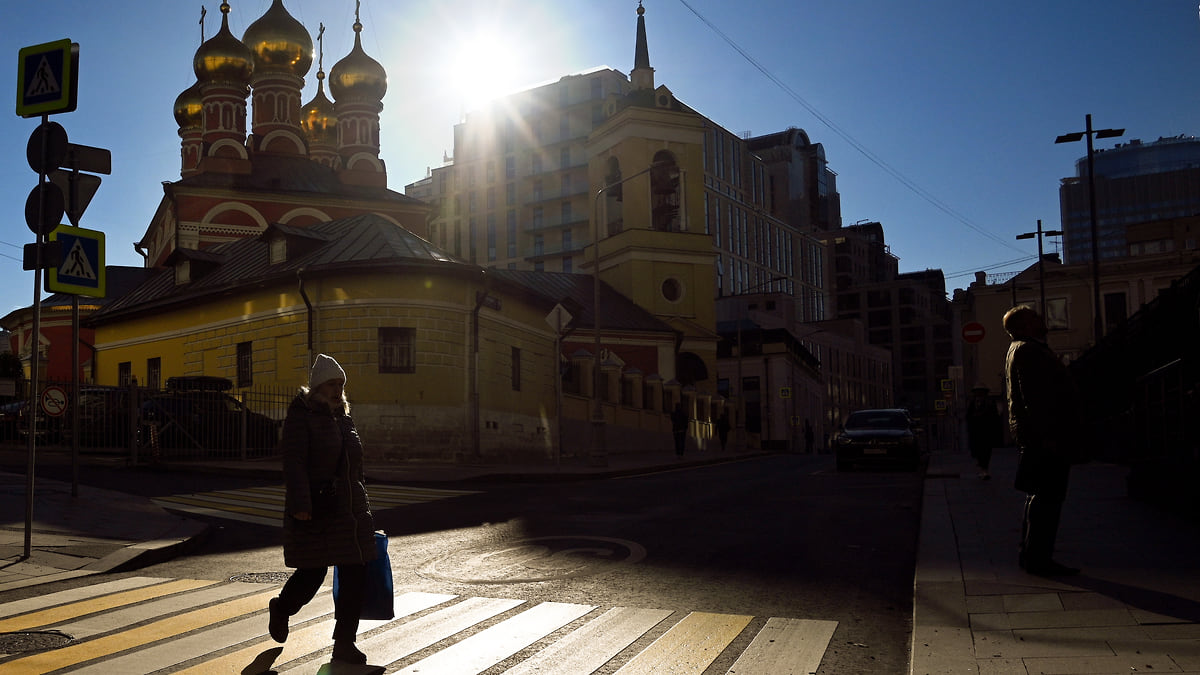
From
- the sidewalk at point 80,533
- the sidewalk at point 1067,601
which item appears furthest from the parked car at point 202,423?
the sidewalk at point 1067,601

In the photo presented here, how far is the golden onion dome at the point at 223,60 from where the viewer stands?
56125 millimetres

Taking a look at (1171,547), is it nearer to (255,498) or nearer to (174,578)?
(174,578)

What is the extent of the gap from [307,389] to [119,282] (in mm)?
59185

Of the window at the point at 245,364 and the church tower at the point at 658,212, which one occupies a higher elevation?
the church tower at the point at 658,212

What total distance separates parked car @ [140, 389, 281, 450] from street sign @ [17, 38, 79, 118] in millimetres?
13299

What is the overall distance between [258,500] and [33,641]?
31.0 ft

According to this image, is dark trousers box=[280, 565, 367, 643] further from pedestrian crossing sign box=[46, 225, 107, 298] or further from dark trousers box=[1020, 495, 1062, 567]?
pedestrian crossing sign box=[46, 225, 107, 298]

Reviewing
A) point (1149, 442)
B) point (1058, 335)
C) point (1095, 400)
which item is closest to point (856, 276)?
point (1058, 335)

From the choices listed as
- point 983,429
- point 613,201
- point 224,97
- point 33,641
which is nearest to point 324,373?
point 33,641

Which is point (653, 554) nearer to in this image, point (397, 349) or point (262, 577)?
point (262, 577)

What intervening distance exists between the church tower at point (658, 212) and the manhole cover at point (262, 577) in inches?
1751

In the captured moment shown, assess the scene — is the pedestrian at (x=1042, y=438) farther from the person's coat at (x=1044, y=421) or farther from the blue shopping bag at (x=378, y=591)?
the blue shopping bag at (x=378, y=591)

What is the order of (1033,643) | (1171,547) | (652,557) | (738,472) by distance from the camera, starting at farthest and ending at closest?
(738,472) → (652,557) → (1171,547) → (1033,643)

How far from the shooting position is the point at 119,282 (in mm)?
59750
